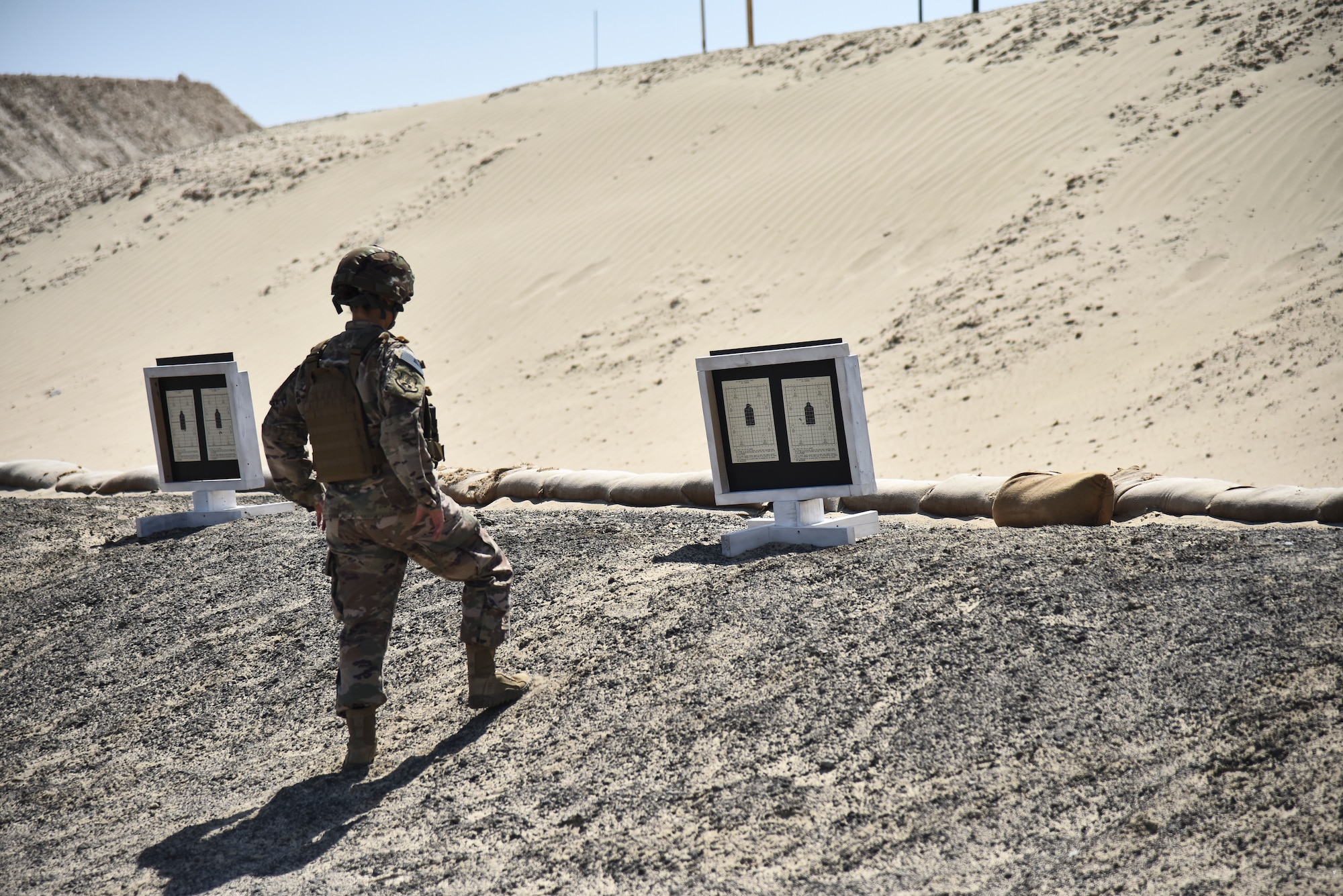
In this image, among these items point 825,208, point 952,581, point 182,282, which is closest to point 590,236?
point 825,208

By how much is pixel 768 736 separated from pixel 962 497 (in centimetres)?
286

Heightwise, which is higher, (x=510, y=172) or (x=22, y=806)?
(x=510, y=172)

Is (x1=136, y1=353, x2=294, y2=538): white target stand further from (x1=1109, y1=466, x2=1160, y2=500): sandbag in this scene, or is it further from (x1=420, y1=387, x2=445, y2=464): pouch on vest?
(x1=1109, y1=466, x2=1160, y2=500): sandbag

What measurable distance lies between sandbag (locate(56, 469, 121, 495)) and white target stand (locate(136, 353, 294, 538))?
2268 mm

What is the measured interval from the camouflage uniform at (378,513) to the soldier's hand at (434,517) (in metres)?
0.01

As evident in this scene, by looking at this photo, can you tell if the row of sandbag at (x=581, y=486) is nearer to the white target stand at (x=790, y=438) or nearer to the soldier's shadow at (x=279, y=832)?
the white target stand at (x=790, y=438)

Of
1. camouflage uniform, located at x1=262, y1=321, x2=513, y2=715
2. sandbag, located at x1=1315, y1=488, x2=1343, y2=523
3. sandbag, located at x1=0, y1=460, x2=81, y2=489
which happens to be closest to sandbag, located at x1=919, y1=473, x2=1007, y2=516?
sandbag, located at x1=1315, y1=488, x2=1343, y2=523

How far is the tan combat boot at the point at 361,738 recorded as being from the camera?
11.5 ft

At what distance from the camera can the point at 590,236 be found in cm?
1573

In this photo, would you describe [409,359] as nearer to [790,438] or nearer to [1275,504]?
[790,438]

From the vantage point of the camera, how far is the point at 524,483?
744cm

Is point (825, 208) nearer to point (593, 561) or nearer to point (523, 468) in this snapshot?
point (523, 468)

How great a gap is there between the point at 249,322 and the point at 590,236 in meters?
5.11

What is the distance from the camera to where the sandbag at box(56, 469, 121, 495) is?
927 centimetres
